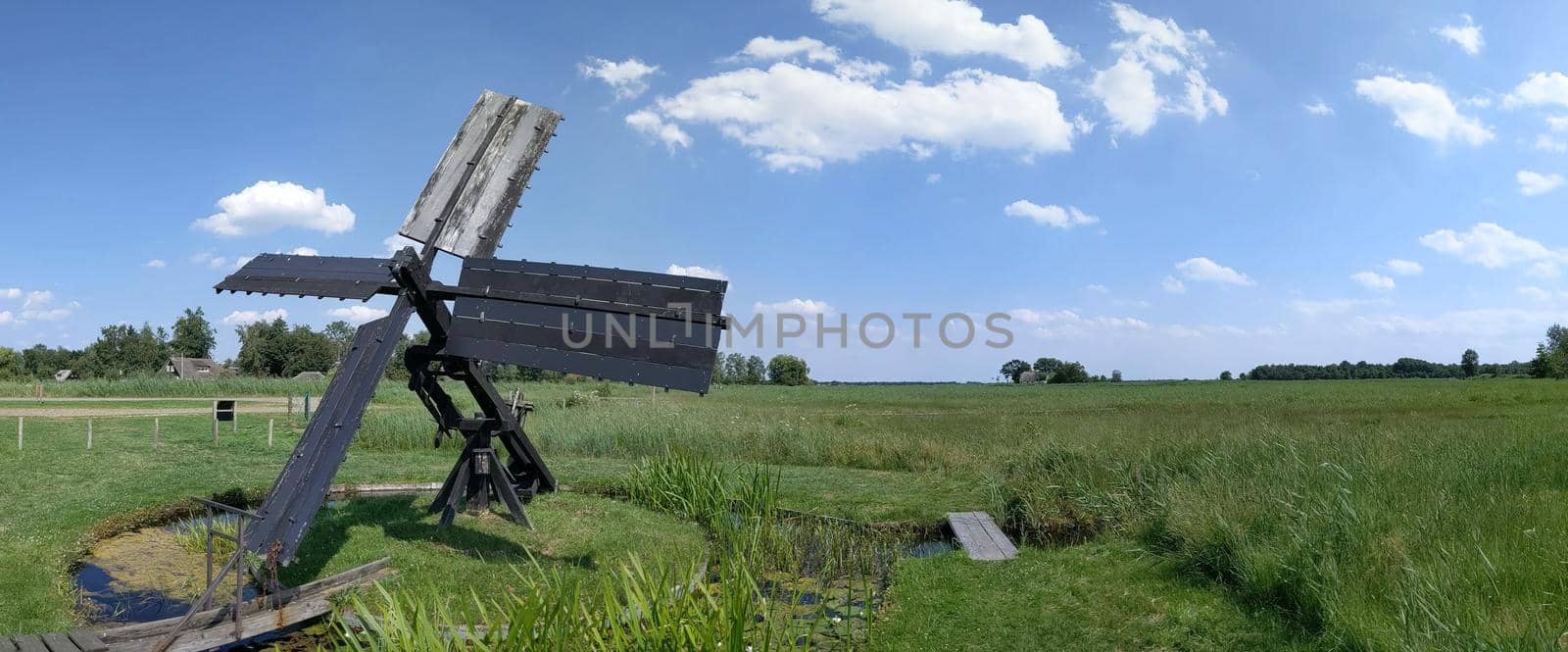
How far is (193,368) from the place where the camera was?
66.9 m

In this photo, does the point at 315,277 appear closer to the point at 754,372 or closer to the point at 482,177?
the point at 482,177

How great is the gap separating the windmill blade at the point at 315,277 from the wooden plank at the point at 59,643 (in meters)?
3.63

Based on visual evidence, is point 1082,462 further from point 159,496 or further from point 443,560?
point 159,496

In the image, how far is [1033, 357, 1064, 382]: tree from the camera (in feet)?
333

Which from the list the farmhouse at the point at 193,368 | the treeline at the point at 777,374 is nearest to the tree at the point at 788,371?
the treeline at the point at 777,374

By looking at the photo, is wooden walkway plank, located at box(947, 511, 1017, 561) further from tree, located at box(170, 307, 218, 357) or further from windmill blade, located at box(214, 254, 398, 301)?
tree, located at box(170, 307, 218, 357)

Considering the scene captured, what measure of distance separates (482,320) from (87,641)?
3.90 m

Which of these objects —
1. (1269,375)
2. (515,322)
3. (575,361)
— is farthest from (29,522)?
(1269,375)

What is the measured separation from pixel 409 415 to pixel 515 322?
14.4 m

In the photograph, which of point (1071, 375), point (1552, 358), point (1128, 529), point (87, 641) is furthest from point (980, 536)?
point (1071, 375)

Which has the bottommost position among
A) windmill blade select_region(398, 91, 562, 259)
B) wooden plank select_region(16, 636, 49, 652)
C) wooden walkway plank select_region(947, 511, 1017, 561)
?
wooden walkway plank select_region(947, 511, 1017, 561)

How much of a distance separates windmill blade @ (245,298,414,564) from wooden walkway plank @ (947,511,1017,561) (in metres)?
6.14

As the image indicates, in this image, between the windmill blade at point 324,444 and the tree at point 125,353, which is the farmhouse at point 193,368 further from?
the windmill blade at point 324,444

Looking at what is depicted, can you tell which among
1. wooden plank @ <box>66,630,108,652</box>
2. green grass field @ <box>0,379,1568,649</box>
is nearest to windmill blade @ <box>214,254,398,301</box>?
green grass field @ <box>0,379,1568,649</box>
